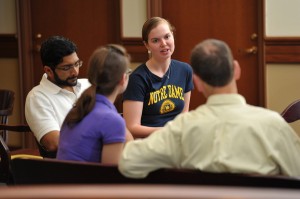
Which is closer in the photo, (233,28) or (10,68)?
(233,28)

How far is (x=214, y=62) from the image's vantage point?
6.35ft

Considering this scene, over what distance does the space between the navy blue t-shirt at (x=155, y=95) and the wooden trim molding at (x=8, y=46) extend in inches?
121

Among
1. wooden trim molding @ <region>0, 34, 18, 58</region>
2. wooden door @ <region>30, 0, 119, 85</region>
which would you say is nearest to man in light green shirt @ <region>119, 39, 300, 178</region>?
wooden door @ <region>30, 0, 119, 85</region>

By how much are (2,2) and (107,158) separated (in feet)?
13.9

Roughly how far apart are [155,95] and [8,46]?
10.6 feet

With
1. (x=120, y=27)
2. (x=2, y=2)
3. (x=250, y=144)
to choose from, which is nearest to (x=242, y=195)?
(x=250, y=144)

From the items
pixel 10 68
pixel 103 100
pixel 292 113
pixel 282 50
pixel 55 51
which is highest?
pixel 55 51

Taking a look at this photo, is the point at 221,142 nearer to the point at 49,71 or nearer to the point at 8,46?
the point at 49,71

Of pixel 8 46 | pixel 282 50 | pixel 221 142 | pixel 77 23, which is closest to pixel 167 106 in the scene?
pixel 221 142

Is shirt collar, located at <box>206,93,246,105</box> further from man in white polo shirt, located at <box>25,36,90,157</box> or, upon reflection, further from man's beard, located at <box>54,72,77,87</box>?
man's beard, located at <box>54,72,77,87</box>

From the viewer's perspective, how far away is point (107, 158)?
2098mm

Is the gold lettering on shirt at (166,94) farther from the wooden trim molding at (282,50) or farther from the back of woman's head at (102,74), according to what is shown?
the wooden trim molding at (282,50)

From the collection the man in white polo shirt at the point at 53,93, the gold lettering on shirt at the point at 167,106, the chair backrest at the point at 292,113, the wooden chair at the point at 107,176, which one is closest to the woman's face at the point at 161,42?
the gold lettering on shirt at the point at 167,106

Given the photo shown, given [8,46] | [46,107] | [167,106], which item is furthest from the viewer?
[8,46]
